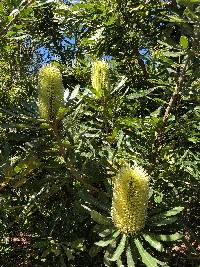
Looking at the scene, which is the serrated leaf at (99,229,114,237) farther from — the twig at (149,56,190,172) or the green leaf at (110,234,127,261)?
the twig at (149,56,190,172)

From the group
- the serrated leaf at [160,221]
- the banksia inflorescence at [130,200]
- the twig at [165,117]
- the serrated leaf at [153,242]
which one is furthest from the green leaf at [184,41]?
the serrated leaf at [153,242]

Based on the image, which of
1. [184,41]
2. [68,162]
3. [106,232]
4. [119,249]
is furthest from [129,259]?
[184,41]

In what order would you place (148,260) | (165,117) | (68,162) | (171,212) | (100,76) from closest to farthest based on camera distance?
(148,260)
(171,212)
(68,162)
(165,117)
(100,76)

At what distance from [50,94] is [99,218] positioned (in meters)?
0.87

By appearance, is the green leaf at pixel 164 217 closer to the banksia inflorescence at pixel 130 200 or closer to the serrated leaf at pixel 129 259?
the banksia inflorescence at pixel 130 200

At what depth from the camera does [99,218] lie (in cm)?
284

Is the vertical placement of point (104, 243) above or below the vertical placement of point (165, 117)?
below

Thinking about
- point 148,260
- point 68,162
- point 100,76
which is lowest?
point 148,260

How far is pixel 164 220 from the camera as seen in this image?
2.91 m

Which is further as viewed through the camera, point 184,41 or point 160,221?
point 160,221

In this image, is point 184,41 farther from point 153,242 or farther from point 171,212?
point 153,242

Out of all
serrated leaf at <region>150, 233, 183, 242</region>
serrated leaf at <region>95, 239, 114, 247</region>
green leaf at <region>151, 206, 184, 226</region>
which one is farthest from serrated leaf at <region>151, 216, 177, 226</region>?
serrated leaf at <region>95, 239, 114, 247</region>

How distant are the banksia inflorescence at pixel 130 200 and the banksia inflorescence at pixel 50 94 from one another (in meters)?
0.62

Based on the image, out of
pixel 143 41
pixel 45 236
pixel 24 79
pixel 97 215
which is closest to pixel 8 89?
pixel 24 79
